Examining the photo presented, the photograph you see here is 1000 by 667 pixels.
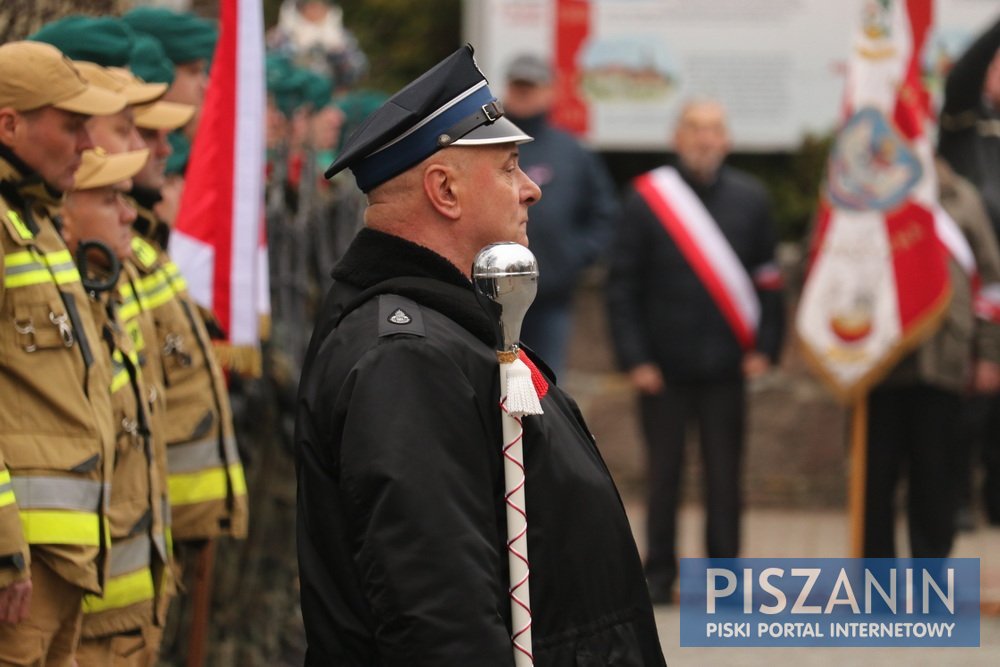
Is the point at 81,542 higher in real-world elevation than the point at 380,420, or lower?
lower

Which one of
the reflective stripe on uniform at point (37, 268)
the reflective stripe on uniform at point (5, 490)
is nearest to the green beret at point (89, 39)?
the reflective stripe on uniform at point (37, 268)

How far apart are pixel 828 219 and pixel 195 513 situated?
438 centimetres

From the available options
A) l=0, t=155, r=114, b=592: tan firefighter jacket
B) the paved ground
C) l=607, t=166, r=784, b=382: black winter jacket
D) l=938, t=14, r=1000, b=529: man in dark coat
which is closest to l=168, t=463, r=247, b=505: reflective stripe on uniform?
l=0, t=155, r=114, b=592: tan firefighter jacket

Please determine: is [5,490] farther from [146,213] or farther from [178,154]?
[178,154]

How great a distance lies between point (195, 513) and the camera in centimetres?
580

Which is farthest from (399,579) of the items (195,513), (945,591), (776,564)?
(195,513)

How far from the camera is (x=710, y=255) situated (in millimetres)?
9273

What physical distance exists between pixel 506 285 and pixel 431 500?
448 mm

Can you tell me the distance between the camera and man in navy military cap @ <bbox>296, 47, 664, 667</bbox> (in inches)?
123

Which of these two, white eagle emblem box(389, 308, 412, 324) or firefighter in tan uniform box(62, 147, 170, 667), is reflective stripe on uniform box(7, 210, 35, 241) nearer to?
firefighter in tan uniform box(62, 147, 170, 667)

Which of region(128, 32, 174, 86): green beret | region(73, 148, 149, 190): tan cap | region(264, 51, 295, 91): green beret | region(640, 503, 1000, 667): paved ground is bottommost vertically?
region(640, 503, 1000, 667): paved ground

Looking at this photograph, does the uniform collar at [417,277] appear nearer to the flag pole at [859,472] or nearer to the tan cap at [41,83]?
the tan cap at [41,83]

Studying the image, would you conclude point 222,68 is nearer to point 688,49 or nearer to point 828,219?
point 828,219

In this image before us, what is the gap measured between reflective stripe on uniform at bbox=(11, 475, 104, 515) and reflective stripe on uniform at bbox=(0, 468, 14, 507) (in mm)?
250
